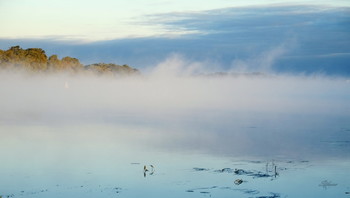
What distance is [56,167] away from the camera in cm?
2758

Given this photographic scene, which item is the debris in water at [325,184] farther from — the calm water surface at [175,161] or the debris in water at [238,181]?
the debris in water at [238,181]

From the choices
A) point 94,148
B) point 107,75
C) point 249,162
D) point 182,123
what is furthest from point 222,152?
point 107,75

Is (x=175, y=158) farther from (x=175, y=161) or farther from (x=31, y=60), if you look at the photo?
(x=31, y=60)

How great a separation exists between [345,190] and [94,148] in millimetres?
15155

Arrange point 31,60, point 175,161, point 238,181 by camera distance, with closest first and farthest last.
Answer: point 238,181
point 175,161
point 31,60

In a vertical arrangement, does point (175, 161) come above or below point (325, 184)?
above

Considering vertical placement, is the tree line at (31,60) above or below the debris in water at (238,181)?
above

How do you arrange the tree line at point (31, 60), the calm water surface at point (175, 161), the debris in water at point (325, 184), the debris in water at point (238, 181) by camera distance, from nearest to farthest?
the calm water surface at point (175, 161), the debris in water at point (238, 181), the debris in water at point (325, 184), the tree line at point (31, 60)

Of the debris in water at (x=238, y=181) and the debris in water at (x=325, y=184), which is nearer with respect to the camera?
the debris in water at (x=238, y=181)

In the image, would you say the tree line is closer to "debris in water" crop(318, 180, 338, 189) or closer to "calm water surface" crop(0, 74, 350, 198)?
"calm water surface" crop(0, 74, 350, 198)

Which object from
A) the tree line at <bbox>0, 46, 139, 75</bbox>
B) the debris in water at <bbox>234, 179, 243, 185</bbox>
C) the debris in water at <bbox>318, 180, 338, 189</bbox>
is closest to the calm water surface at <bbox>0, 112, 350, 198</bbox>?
the debris in water at <bbox>318, 180, 338, 189</bbox>

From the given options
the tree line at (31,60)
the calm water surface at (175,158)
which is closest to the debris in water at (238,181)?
the calm water surface at (175,158)

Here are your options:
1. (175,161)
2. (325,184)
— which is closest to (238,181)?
(325,184)

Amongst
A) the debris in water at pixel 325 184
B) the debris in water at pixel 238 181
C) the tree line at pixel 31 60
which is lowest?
the debris in water at pixel 325 184
